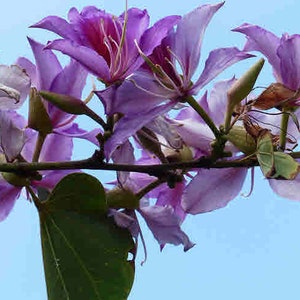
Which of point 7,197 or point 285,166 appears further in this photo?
point 7,197

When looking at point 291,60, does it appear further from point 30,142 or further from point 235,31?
point 30,142

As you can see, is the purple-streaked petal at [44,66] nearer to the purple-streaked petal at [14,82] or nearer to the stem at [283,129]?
the purple-streaked petal at [14,82]

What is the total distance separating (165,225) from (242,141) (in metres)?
0.10

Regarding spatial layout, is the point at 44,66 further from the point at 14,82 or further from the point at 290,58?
the point at 290,58

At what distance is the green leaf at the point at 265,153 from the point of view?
17.6 inches

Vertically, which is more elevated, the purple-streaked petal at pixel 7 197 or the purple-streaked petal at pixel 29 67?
the purple-streaked petal at pixel 29 67

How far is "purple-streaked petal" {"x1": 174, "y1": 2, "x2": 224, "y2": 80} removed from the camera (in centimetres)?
48

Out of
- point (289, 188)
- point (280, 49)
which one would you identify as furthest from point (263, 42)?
point (289, 188)

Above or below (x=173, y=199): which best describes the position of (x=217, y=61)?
above

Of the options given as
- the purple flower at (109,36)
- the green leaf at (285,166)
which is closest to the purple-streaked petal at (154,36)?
the purple flower at (109,36)

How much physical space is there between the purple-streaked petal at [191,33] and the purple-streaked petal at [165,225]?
0.10 m

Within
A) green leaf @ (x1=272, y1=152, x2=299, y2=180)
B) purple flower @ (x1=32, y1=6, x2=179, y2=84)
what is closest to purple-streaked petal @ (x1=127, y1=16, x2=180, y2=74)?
purple flower @ (x1=32, y1=6, x2=179, y2=84)

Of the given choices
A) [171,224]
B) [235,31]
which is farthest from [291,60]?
[171,224]

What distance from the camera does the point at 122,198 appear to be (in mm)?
524
